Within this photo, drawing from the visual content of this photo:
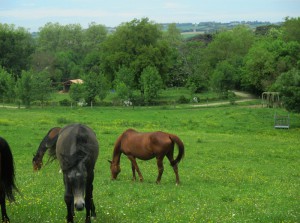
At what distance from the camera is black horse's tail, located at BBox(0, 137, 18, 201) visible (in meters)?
10.1

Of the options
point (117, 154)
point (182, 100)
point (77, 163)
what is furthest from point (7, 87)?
point (77, 163)

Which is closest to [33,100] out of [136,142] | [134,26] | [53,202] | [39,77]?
[39,77]

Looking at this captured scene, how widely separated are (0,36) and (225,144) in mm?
60648

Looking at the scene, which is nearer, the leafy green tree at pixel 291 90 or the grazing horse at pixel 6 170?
the grazing horse at pixel 6 170

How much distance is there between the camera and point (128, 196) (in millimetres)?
13062

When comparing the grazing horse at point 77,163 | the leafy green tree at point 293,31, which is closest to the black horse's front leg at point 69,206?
the grazing horse at point 77,163

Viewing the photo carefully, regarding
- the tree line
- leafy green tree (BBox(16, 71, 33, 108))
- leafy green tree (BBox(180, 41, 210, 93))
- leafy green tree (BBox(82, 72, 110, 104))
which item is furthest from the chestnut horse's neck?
leafy green tree (BBox(180, 41, 210, 93))

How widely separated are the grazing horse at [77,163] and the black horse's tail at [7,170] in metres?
1.35

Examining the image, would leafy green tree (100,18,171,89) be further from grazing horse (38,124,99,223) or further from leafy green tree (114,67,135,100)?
grazing horse (38,124,99,223)

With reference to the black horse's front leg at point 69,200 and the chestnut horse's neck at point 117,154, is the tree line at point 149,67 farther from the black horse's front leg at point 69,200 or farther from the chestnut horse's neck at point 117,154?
the black horse's front leg at point 69,200

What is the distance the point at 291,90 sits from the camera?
37.6 m

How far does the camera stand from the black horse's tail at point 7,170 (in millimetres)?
10055

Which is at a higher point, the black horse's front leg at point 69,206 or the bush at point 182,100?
the black horse's front leg at point 69,206

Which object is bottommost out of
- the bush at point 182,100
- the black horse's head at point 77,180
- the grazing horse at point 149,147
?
the bush at point 182,100
